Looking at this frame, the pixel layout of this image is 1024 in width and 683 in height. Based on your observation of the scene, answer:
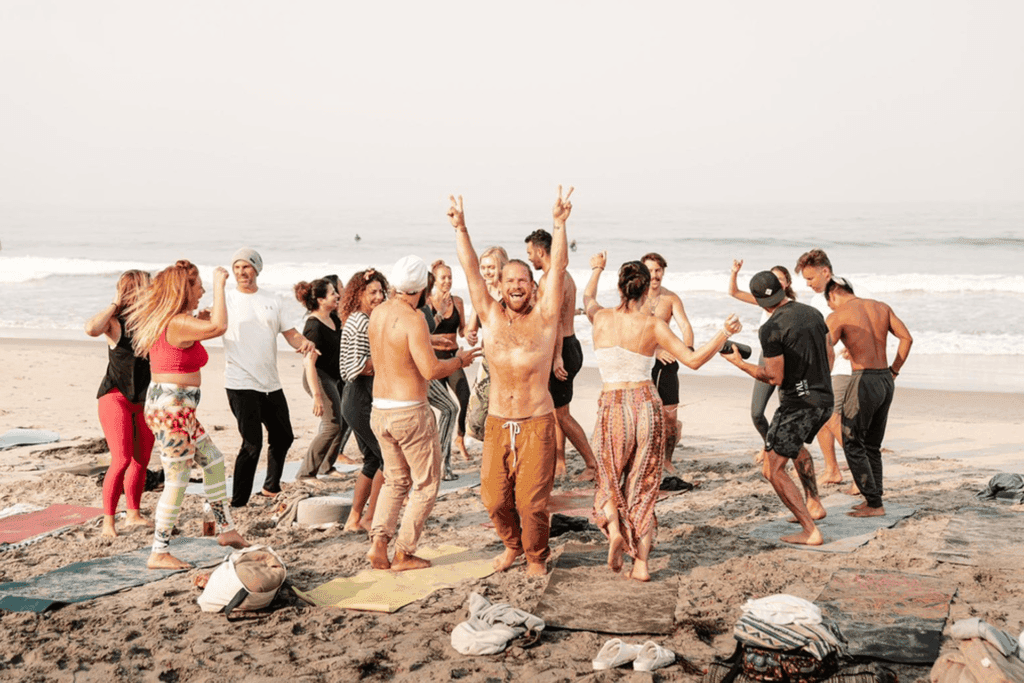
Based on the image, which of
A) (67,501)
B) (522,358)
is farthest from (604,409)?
(67,501)

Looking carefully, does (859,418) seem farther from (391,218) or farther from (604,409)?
(391,218)

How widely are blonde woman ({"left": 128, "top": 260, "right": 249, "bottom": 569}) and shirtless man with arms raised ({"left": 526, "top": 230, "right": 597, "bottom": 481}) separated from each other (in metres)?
2.43

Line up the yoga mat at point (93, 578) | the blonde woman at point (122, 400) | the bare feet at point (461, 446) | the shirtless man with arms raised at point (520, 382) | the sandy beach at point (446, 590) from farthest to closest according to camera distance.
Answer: the bare feet at point (461, 446) < the blonde woman at point (122, 400) < the shirtless man with arms raised at point (520, 382) < the yoga mat at point (93, 578) < the sandy beach at point (446, 590)

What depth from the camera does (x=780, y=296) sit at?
21.4 ft

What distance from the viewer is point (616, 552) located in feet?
19.3

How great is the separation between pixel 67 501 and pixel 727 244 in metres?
36.4

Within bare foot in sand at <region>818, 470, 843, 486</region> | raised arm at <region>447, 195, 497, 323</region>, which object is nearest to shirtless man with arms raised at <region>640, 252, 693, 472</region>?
bare foot in sand at <region>818, 470, 843, 486</region>

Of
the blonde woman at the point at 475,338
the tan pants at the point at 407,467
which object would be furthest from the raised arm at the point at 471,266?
the blonde woman at the point at 475,338

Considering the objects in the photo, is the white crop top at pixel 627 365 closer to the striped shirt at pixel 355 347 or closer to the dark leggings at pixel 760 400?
the striped shirt at pixel 355 347

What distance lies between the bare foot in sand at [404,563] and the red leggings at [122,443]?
211 centimetres

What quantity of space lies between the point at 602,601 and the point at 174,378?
2.99 m

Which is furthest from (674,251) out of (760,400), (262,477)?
(262,477)

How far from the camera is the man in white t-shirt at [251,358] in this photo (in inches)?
287

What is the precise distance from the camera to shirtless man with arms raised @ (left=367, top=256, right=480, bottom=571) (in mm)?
5730
